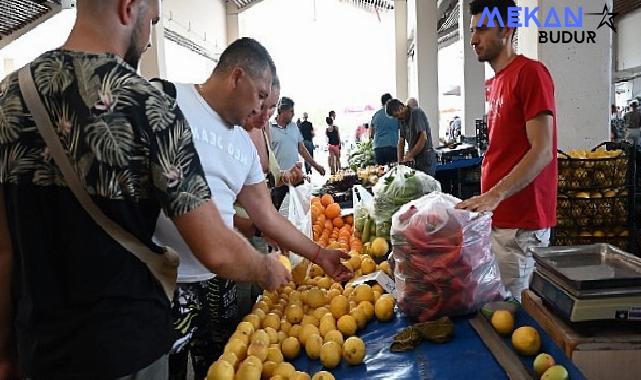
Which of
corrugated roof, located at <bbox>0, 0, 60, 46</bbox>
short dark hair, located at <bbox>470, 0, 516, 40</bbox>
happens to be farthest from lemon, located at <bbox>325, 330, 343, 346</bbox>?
corrugated roof, located at <bbox>0, 0, 60, 46</bbox>

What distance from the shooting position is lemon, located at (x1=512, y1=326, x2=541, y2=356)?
154 centimetres

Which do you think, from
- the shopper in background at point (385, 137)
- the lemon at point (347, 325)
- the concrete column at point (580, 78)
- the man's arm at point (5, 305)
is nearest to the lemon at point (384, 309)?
the lemon at point (347, 325)

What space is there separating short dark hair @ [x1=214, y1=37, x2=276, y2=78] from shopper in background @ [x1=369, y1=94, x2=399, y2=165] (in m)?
7.52

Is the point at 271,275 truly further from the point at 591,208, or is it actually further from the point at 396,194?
the point at 591,208

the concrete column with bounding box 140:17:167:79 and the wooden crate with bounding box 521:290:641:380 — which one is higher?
the concrete column with bounding box 140:17:167:79

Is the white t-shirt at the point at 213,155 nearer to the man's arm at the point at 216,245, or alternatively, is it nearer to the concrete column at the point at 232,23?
the man's arm at the point at 216,245

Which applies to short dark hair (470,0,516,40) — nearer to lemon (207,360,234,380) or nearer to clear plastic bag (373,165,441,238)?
clear plastic bag (373,165,441,238)

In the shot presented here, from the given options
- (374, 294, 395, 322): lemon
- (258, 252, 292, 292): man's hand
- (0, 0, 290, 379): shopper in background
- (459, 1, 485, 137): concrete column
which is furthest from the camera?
(459, 1, 485, 137): concrete column

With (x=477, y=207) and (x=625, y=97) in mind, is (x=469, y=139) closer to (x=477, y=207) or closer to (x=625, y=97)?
(x=477, y=207)

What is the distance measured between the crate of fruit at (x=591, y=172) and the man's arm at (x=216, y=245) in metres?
3.12

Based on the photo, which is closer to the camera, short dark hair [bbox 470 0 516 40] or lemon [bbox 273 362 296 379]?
lemon [bbox 273 362 296 379]

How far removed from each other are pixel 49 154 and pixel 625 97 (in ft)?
63.8

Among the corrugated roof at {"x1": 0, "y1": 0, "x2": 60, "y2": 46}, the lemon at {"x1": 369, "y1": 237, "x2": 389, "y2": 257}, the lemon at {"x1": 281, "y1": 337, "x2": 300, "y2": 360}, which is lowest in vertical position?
the lemon at {"x1": 281, "y1": 337, "x2": 300, "y2": 360}

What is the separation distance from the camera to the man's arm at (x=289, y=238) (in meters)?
2.20
